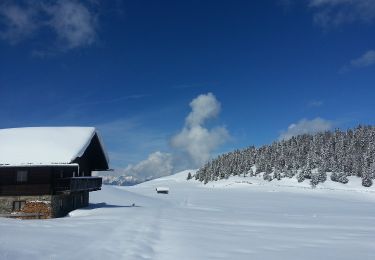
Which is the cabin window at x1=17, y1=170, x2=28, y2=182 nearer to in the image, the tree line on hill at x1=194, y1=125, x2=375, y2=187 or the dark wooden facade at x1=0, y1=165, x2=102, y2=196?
the dark wooden facade at x1=0, y1=165, x2=102, y2=196

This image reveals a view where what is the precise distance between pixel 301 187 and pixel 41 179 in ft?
244

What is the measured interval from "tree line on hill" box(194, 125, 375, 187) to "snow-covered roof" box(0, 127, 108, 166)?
237 feet

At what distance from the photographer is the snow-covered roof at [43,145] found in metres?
33.3

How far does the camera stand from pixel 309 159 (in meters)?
112

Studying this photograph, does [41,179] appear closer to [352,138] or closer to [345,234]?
[345,234]

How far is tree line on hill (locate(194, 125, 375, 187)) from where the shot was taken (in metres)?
105

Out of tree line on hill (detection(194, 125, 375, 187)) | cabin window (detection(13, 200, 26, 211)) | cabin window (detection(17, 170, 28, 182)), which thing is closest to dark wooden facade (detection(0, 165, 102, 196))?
cabin window (detection(17, 170, 28, 182))

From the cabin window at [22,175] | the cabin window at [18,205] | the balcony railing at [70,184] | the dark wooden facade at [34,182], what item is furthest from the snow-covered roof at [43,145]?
the cabin window at [18,205]

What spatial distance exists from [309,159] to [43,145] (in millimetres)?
89125

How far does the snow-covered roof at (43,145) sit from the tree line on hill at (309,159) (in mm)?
72239

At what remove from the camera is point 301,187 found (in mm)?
97938

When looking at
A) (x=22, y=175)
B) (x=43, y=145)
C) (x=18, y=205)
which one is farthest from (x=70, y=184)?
(x=18, y=205)

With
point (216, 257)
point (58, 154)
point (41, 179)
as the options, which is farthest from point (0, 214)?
point (216, 257)

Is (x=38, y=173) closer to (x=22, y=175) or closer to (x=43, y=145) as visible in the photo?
(x=22, y=175)
